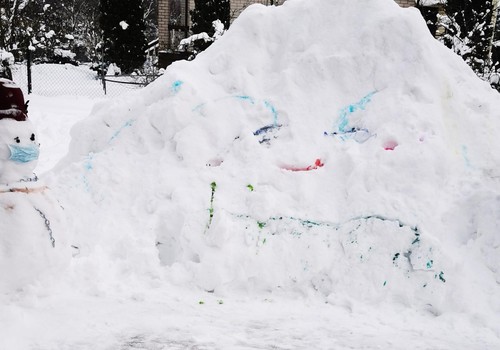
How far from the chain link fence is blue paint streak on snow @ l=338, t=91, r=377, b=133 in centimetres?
1307

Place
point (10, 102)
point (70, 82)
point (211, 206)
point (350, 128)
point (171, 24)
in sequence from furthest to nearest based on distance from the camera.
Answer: point (70, 82), point (171, 24), point (350, 128), point (211, 206), point (10, 102)

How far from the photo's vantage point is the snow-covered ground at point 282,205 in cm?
305

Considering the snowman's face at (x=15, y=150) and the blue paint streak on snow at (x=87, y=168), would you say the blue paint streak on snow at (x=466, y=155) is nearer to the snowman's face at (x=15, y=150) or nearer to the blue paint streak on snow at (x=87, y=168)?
the blue paint streak on snow at (x=87, y=168)

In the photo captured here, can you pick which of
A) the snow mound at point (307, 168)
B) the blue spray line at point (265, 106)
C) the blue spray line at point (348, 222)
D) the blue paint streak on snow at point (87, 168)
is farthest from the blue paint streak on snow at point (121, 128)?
the blue spray line at point (348, 222)

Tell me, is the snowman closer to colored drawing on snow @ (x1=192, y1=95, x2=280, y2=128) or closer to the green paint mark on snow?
the green paint mark on snow

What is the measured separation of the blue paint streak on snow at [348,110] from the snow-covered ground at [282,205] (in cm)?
1

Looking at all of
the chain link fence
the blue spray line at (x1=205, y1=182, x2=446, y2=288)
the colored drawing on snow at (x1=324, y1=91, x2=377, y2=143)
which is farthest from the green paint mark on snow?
the chain link fence

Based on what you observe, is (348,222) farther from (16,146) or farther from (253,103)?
(16,146)

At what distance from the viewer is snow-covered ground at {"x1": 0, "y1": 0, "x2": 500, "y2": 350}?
305 centimetres

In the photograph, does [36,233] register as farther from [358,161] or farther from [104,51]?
[104,51]

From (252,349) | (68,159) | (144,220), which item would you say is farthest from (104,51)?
(252,349)

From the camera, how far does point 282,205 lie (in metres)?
3.86

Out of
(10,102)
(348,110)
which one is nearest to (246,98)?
(348,110)

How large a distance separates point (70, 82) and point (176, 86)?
17030 mm
